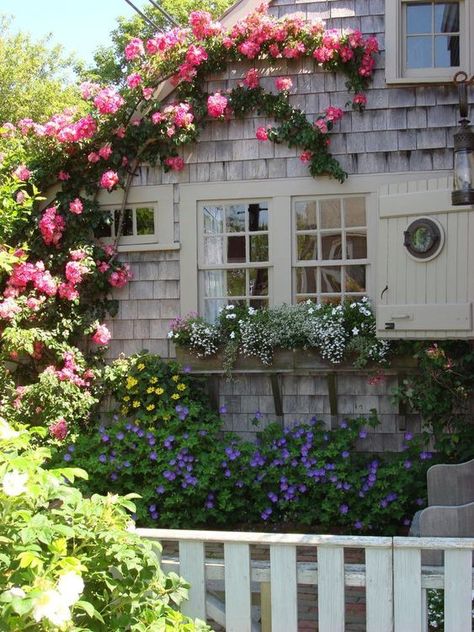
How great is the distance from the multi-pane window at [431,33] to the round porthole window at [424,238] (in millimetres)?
1578

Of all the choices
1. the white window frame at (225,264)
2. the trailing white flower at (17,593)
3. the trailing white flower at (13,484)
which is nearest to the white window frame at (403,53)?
the white window frame at (225,264)

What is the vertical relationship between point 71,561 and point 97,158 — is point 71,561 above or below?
below

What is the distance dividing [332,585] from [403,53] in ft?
14.7

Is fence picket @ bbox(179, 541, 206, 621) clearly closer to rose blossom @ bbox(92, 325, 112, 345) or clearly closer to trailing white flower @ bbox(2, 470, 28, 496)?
trailing white flower @ bbox(2, 470, 28, 496)

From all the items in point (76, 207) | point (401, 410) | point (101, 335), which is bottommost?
point (401, 410)

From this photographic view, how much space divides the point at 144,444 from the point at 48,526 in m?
3.38

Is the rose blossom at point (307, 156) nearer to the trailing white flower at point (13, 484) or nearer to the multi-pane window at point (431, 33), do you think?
the multi-pane window at point (431, 33)

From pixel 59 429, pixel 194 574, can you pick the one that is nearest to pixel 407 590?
pixel 194 574

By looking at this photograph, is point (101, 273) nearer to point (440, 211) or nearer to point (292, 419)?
point (292, 419)

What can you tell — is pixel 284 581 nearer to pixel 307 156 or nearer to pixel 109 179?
pixel 307 156

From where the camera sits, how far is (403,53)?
5840 mm

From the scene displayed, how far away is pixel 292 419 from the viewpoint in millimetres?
6004

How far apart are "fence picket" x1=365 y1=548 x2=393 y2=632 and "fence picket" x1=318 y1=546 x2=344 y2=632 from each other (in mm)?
88

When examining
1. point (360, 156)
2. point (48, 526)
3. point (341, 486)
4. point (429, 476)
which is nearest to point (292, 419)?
point (341, 486)
